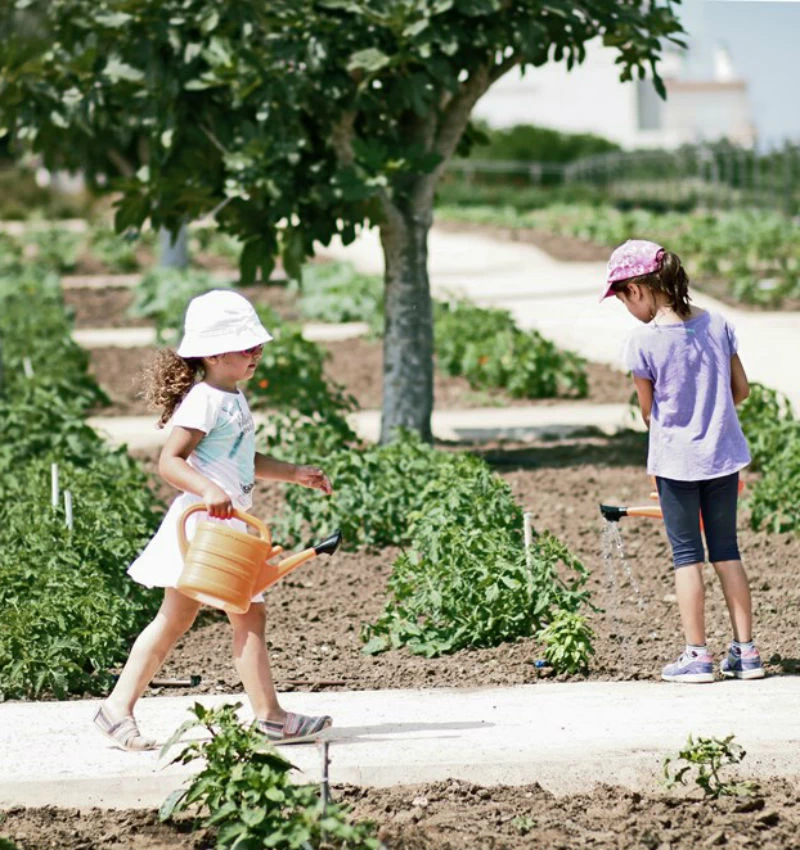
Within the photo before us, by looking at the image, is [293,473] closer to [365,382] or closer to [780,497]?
[780,497]

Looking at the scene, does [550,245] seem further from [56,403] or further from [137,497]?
[137,497]

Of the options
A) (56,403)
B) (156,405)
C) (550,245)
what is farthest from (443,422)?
(550,245)

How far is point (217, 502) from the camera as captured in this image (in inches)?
168

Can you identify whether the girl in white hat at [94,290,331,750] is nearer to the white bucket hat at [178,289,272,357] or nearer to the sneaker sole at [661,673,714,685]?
the white bucket hat at [178,289,272,357]

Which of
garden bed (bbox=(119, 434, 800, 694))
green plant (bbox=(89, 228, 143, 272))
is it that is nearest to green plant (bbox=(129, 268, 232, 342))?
green plant (bbox=(89, 228, 143, 272))

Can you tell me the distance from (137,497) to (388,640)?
1643 mm

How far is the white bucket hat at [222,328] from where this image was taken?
443 cm

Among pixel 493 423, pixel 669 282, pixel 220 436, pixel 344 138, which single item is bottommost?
pixel 493 423

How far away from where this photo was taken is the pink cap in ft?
16.0

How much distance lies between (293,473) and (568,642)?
985 millimetres

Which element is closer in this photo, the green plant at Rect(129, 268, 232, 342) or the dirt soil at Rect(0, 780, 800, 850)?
the dirt soil at Rect(0, 780, 800, 850)

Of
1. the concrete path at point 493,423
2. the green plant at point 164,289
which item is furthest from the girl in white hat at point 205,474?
the green plant at point 164,289

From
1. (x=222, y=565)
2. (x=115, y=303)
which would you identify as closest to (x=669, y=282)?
(x=222, y=565)

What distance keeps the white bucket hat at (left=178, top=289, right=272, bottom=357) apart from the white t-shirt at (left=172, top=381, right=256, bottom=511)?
0.38 ft
